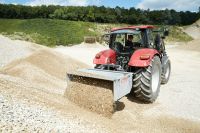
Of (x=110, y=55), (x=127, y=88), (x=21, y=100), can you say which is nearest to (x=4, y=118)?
(x=21, y=100)

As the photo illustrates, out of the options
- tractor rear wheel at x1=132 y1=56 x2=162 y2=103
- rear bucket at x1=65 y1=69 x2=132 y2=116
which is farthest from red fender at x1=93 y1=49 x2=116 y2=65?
rear bucket at x1=65 y1=69 x2=132 y2=116

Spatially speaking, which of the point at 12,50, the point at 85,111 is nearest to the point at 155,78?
the point at 85,111

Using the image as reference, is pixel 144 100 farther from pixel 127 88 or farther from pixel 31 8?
pixel 31 8

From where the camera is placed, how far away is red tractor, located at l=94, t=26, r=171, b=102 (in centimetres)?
840

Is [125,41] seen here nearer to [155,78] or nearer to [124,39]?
[124,39]

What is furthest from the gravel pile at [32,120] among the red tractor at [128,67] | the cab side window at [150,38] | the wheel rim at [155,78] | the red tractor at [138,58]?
the cab side window at [150,38]

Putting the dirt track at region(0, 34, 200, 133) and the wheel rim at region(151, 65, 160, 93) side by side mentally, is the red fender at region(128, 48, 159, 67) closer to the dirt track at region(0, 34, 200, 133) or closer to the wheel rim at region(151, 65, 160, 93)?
the wheel rim at region(151, 65, 160, 93)

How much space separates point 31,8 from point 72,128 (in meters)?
64.4

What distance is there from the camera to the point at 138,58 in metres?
8.55

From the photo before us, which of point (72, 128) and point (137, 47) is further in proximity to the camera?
point (137, 47)

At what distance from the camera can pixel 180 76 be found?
44.6ft

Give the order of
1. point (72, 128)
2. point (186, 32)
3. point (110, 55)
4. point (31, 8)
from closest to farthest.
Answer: point (72, 128) → point (110, 55) → point (31, 8) → point (186, 32)

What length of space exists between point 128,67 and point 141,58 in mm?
580

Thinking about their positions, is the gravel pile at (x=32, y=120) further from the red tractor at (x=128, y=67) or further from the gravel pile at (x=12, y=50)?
the gravel pile at (x=12, y=50)
